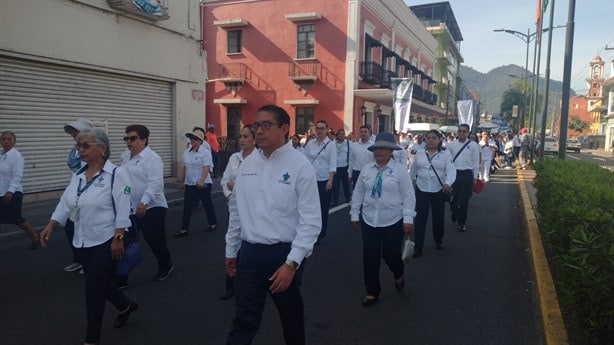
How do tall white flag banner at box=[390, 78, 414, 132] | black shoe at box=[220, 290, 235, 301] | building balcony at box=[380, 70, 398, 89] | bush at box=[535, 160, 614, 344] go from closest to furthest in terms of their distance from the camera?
1. bush at box=[535, 160, 614, 344]
2. black shoe at box=[220, 290, 235, 301]
3. tall white flag banner at box=[390, 78, 414, 132]
4. building balcony at box=[380, 70, 398, 89]

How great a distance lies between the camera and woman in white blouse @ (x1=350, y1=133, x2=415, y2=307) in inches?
188

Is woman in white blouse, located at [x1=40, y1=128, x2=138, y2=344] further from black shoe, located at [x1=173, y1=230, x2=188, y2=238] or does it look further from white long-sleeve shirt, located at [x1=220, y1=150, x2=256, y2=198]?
black shoe, located at [x1=173, y1=230, x2=188, y2=238]

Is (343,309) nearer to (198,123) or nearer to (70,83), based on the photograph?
(70,83)

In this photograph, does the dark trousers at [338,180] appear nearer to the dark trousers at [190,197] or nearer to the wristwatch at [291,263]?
the dark trousers at [190,197]

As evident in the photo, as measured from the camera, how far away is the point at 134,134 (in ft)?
17.4

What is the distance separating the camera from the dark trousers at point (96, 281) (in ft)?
11.8

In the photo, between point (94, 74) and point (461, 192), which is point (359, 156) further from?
point (94, 74)

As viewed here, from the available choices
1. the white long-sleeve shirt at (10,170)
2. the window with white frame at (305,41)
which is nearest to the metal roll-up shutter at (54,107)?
the white long-sleeve shirt at (10,170)

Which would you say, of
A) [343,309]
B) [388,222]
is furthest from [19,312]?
[388,222]

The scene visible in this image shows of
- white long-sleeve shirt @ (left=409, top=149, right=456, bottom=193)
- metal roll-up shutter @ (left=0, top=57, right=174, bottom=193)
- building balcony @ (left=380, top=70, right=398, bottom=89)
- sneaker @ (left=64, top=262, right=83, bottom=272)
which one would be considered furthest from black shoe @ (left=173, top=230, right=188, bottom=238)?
building balcony @ (left=380, top=70, right=398, bottom=89)

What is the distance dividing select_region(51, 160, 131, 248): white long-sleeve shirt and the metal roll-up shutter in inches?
310

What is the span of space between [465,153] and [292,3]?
17.9 meters

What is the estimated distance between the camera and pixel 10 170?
6633 mm

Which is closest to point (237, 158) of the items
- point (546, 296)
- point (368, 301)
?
point (368, 301)
